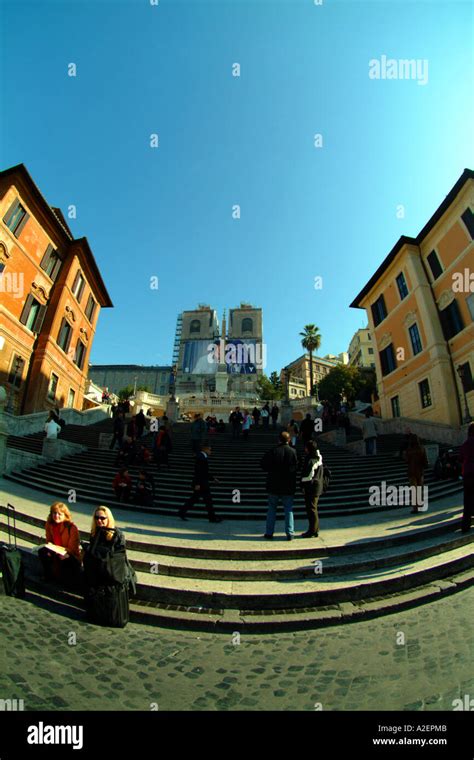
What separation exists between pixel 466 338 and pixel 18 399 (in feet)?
87.7

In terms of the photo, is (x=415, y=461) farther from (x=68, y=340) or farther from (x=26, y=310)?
(x=68, y=340)

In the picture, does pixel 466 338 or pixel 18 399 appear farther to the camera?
pixel 18 399

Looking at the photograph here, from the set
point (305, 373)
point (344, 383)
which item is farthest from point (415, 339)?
point (305, 373)

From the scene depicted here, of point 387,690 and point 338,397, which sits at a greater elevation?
point 338,397

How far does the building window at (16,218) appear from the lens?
19.8m

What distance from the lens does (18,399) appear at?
20656 millimetres

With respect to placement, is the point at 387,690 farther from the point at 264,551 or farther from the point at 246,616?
the point at 264,551

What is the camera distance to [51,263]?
79.0ft

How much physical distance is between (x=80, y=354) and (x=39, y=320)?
5.98 meters

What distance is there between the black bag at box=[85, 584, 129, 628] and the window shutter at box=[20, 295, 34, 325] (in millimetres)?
21907

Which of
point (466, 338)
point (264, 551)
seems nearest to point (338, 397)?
point (466, 338)
